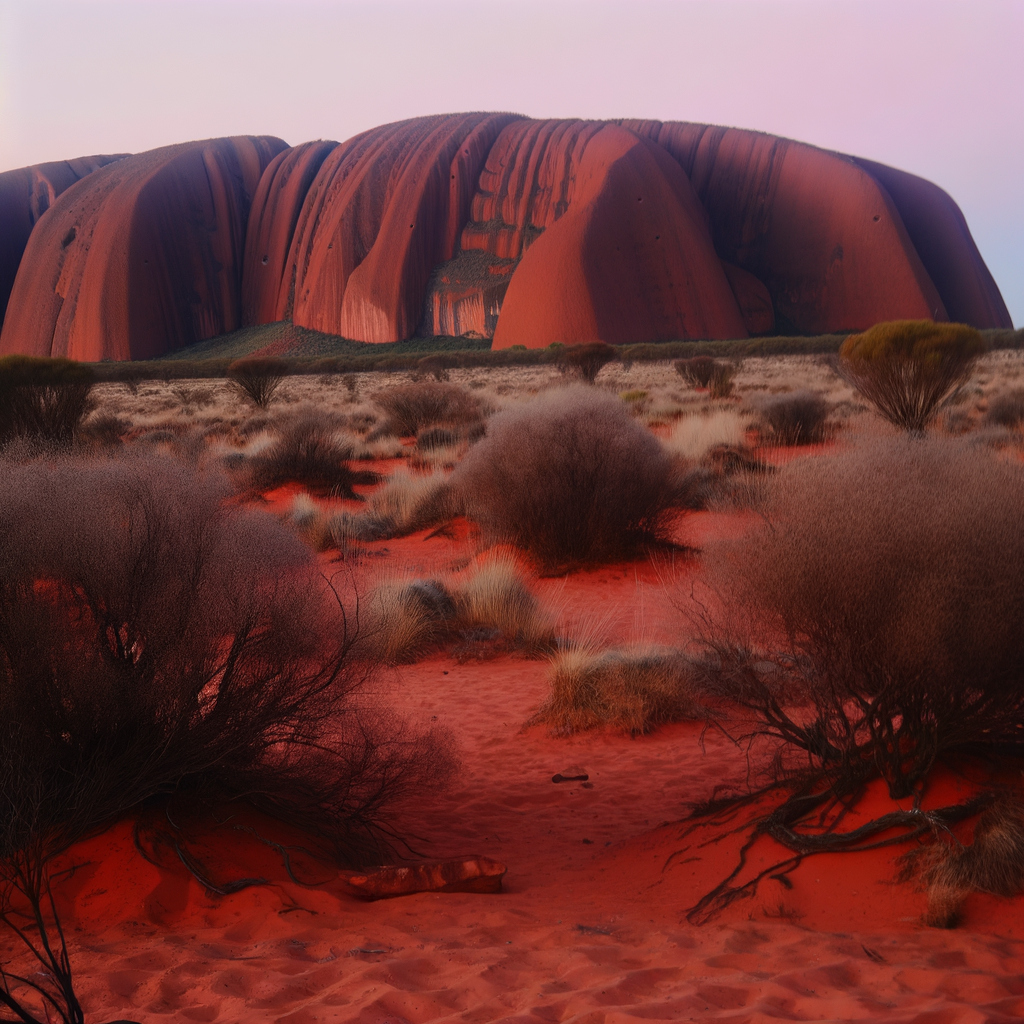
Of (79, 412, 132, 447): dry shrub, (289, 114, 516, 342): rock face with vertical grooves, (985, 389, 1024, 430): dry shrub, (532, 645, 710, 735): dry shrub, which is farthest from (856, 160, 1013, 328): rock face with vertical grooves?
(532, 645, 710, 735): dry shrub

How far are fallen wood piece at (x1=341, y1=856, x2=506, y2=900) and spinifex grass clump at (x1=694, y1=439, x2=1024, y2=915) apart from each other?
90cm

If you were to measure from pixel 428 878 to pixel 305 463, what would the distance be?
11.3 m

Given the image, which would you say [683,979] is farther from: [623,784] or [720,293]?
[720,293]

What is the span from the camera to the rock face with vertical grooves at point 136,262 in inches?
2304

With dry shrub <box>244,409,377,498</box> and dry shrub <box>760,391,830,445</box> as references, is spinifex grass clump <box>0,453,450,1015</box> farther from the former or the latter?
dry shrub <box>760,391,830,445</box>

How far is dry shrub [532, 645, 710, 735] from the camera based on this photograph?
225 inches

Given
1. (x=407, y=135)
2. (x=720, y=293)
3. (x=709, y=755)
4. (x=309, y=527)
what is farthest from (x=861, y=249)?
(x=709, y=755)

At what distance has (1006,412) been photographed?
1595 centimetres

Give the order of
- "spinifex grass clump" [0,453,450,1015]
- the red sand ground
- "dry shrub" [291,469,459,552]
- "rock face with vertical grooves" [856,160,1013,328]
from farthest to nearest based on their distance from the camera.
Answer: "rock face with vertical grooves" [856,160,1013,328], "dry shrub" [291,469,459,552], "spinifex grass clump" [0,453,450,1015], the red sand ground

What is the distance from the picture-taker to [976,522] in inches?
118

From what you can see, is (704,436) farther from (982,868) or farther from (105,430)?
(982,868)

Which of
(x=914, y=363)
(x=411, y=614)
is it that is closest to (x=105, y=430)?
(x=411, y=614)

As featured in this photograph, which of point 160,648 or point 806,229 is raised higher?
point 806,229

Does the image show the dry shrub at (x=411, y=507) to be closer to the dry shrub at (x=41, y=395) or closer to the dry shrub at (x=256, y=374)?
the dry shrub at (x=41, y=395)
